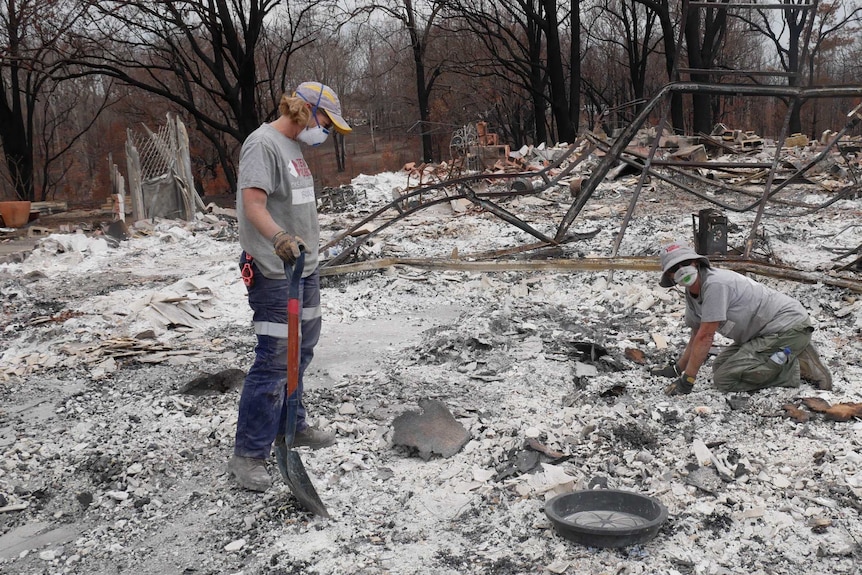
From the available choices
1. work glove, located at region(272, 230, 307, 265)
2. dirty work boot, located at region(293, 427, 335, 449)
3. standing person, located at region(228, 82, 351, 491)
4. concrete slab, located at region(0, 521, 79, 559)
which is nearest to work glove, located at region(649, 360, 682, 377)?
dirty work boot, located at region(293, 427, 335, 449)

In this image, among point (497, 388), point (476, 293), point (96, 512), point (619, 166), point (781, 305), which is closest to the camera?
point (96, 512)

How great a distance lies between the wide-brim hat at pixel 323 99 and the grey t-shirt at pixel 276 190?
0.65 feet

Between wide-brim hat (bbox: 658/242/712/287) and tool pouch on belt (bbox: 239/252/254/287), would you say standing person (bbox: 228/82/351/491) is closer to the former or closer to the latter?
tool pouch on belt (bbox: 239/252/254/287)

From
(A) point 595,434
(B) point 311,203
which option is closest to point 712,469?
(A) point 595,434

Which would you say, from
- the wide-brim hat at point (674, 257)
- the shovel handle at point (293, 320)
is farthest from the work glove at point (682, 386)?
the shovel handle at point (293, 320)

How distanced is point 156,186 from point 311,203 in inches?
448

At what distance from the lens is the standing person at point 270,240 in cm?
331

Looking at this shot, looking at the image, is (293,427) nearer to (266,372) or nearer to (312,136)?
(266,372)

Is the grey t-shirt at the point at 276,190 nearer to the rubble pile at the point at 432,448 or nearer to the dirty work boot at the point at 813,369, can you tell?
the rubble pile at the point at 432,448

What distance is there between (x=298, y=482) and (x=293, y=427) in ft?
0.75

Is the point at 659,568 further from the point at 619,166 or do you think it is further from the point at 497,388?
the point at 619,166

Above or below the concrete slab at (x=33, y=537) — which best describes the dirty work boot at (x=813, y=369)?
above

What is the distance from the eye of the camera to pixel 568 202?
12688 millimetres

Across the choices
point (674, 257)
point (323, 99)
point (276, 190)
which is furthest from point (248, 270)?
point (674, 257)
